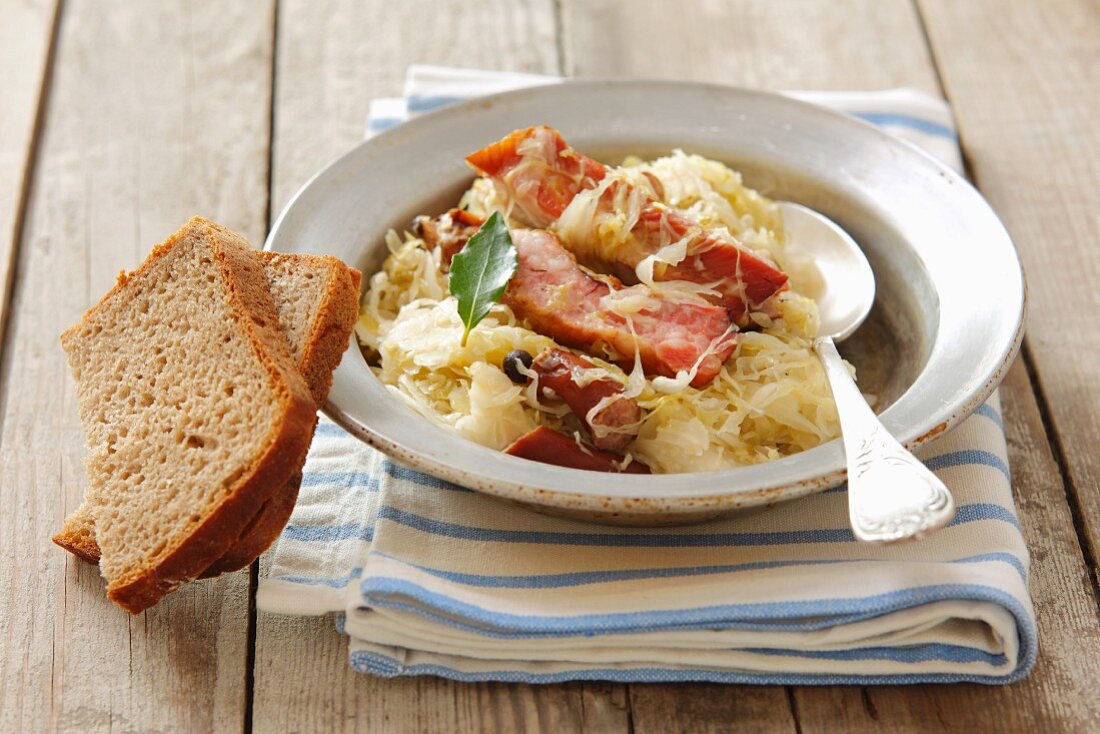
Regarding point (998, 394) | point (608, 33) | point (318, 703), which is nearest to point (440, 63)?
point (608, 33)

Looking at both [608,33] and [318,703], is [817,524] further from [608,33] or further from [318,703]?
[608,33]

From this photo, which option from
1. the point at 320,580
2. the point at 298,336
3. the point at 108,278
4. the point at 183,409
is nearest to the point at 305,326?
the point at 298,336

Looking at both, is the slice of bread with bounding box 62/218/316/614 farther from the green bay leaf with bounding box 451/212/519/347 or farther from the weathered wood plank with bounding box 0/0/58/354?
the weathered wood plank with bounding box 0/0/58/354

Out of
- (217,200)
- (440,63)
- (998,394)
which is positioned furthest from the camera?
(440,63)

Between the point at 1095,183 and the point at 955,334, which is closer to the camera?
the point at 955,334

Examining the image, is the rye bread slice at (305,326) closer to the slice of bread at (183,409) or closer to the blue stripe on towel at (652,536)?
the slice of bread at (183,409)

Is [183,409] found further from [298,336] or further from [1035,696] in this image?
[1035,696]

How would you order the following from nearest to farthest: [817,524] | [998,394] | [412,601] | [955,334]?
[412,601]
[817,524]
[955,334]
[998,394]
